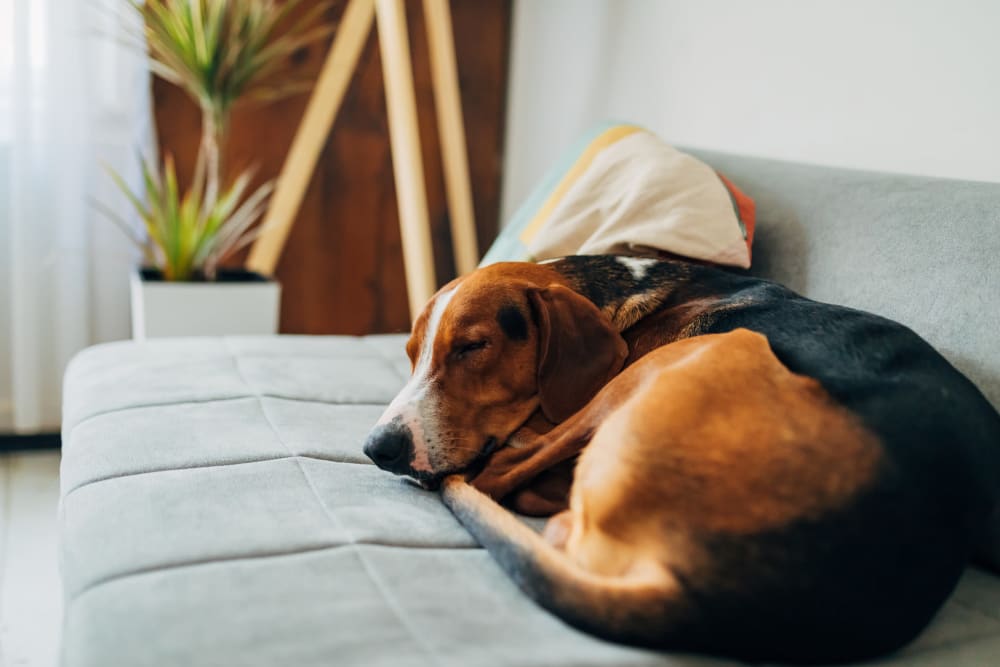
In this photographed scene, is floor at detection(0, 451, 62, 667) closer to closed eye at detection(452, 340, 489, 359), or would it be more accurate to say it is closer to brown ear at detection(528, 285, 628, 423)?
closed eye at detection(452, 340, 489, 359)

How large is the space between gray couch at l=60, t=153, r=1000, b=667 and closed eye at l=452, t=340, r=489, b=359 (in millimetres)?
236

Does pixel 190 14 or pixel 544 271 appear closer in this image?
pixel 544 271

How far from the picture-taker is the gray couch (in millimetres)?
988

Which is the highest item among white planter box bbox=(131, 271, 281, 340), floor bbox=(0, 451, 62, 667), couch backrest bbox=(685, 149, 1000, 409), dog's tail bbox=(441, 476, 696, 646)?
couch backrest bbox=(685, 149, 1000, 409)

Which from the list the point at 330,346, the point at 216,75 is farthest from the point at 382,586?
the point at 216,75

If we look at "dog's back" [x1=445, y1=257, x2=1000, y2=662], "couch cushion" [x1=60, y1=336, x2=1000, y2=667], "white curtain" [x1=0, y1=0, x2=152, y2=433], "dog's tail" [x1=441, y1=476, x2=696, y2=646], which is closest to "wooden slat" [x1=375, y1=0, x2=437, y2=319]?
"white curtain" [x1=0, y1=0, x2=152, y2=433]

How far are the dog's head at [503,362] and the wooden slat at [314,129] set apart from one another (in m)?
1.76

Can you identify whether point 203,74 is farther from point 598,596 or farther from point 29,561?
point 598,596

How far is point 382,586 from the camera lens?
1.10 meters

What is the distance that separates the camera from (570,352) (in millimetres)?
1555

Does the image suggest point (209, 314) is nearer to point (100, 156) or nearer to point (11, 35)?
point (100, 156)

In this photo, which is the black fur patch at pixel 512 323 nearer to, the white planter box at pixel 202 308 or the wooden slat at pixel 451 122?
the white planter box at pixel 202 308

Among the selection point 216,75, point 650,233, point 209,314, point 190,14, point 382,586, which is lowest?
point 209,314

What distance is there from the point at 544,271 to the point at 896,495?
0.82 metres
